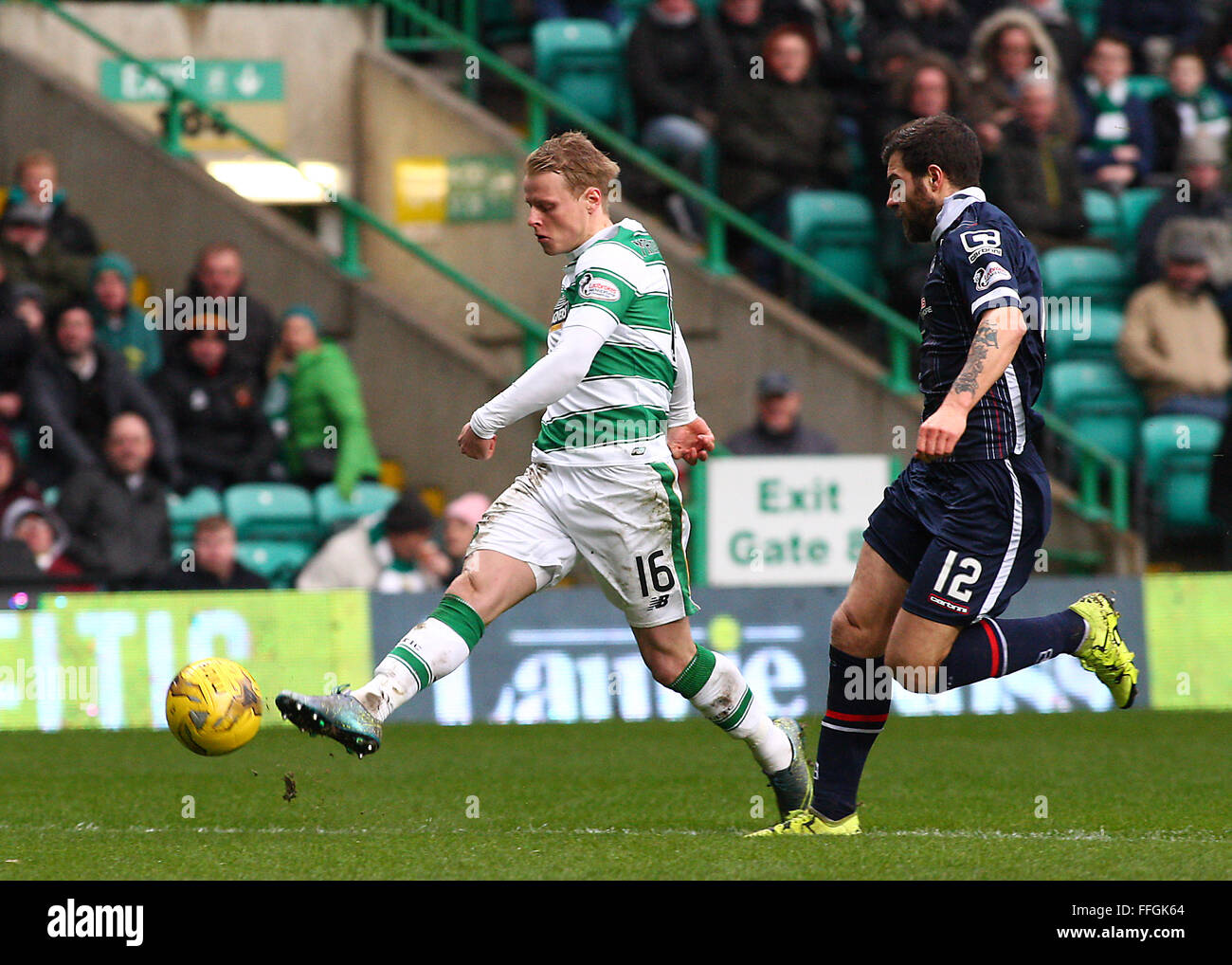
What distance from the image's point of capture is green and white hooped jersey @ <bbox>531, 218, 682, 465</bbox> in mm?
6195

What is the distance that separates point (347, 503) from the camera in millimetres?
12781

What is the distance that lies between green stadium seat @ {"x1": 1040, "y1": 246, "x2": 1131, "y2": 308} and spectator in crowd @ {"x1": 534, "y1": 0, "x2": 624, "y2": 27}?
4.09 meters

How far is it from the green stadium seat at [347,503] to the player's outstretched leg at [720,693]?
6518 mm

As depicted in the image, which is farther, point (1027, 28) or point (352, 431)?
point (1027, 28)

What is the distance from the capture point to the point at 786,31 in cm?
1404

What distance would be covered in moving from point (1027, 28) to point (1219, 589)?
4822 mm

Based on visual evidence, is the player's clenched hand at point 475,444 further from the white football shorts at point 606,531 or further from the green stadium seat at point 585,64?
the green stadium seat at point 585,64

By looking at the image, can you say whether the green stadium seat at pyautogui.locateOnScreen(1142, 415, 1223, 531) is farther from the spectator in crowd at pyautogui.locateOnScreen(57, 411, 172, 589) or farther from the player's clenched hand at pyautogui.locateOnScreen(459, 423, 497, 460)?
the player's clenched hand at pyautogui.locateOnScreen(459, 423, 497, 460)

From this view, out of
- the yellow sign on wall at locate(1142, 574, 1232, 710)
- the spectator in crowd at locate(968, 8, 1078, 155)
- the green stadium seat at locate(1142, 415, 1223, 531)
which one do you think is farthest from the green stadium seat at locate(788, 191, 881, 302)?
the yellow sign on wall at locate(1142, 574, 1232, 710)

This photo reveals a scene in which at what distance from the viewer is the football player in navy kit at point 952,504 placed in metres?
5.98

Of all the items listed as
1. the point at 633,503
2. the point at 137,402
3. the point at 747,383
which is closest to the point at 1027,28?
the point at 747,383

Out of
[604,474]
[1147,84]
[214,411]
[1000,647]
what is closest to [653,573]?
[604,474]
